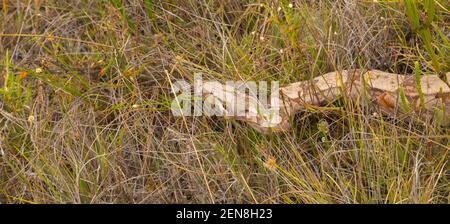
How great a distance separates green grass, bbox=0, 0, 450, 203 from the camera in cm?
217

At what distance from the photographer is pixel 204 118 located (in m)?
2.39

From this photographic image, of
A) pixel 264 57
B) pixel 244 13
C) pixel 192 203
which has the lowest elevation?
pixel 192 203

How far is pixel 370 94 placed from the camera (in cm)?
232

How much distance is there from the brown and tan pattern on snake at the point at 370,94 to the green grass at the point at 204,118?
43mm

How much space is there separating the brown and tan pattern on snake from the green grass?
4 cm

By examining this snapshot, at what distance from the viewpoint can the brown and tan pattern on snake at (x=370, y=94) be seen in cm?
222

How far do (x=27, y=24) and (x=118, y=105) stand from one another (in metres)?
0.92

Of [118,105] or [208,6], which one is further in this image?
[208,6]

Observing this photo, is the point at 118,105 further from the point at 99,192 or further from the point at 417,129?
the point at 417,129

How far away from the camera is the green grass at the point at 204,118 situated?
85.4 inches

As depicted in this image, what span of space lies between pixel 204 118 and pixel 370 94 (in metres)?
0.63

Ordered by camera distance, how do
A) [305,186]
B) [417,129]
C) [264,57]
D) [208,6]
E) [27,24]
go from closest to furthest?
[305,186] < [417,129] < [264,57] < [208,6] < [27,24]
